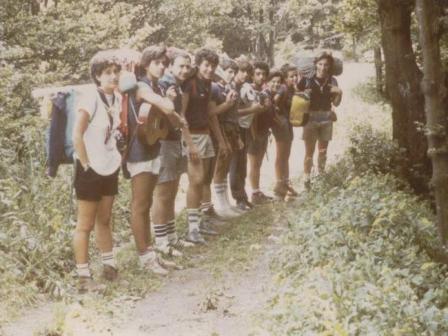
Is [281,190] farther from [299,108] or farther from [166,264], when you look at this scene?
[166,264]

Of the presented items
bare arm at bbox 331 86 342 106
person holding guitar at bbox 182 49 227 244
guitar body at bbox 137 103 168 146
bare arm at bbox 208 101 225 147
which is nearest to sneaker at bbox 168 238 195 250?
person holding guitar at bbox 182 49 227 244

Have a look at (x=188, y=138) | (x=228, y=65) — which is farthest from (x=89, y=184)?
(x=228, y=65)

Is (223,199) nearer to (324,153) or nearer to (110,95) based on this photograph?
(324,153)

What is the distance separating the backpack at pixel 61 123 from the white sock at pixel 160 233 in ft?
6.04

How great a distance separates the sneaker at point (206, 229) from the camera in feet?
28.8

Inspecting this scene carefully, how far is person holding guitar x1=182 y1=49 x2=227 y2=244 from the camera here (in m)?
→ 7.98

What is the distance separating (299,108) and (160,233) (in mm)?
3417

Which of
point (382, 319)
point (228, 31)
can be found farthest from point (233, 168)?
point (228, 31)

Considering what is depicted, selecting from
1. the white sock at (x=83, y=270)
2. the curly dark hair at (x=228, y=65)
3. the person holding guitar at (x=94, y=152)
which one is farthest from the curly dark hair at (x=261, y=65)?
the white sock at (x=83, y=270)

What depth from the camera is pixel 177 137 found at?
7539 millimetres

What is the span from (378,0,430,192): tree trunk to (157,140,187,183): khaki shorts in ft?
12.4

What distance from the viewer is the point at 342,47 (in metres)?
42.0

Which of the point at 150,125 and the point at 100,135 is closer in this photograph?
the point at 100,135

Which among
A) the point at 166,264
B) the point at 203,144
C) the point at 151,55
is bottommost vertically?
the point at 166,264
